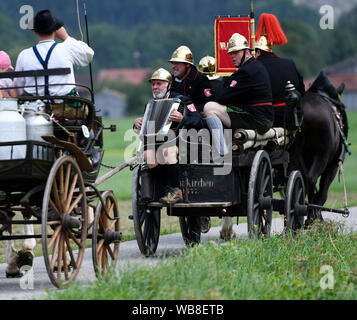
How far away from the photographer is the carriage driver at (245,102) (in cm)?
987

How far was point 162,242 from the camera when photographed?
12102 mm

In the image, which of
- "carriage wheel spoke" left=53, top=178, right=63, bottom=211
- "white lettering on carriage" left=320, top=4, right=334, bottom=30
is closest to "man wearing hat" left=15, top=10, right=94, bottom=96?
"carriage wheel spoke" left=53, top=178, right=63, bottom=211

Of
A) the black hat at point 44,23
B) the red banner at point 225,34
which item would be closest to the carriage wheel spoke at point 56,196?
the black hat at point 44,23

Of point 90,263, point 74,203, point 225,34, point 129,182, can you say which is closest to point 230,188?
point 90,263

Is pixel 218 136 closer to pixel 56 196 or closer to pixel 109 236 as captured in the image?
pixel 109 236

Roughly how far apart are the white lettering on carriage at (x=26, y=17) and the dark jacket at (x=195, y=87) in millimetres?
2647

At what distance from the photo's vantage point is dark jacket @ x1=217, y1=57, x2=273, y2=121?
32.4 feet

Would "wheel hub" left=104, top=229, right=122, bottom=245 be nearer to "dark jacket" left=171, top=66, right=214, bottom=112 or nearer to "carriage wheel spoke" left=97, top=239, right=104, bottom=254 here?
"carriage wheel spoke" left=97, top=239, right=104, bottom=254

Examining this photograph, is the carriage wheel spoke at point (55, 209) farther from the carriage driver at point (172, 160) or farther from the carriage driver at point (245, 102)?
the carriage driver at point (245, 102)

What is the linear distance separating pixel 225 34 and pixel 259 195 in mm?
3582
